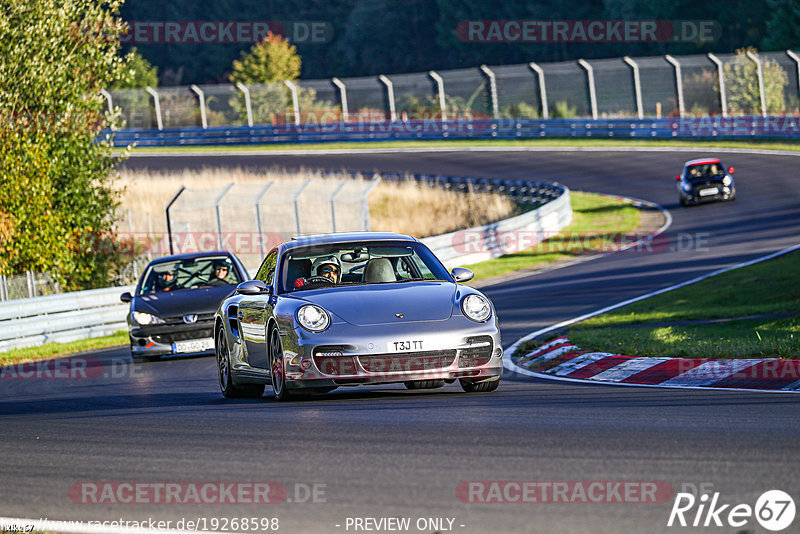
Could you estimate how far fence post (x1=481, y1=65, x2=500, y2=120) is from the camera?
57969 millimetres

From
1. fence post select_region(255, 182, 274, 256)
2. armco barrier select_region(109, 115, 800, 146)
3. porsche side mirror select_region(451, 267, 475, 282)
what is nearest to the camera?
porsche side mirror select_region(451, 267, 475, 282)

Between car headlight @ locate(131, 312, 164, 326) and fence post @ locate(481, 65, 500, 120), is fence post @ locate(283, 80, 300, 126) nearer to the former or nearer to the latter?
fence post @ locate(481, 65, 500, 120)

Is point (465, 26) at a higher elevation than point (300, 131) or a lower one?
higher

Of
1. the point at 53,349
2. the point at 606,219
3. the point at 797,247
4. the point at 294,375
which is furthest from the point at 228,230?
the point at 294,375

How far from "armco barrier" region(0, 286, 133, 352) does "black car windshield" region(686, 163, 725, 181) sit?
19089mm

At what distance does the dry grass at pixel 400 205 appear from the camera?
1539 inches

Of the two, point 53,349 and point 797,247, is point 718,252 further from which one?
point 53,349

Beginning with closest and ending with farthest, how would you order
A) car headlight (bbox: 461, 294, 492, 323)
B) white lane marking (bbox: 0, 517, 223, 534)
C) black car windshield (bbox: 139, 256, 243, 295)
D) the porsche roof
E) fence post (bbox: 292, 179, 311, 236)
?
white lane marking (bbox: 0, 517, 223, 534) → car headlight (bbox: 461, 294, 492, 323) → the porsche roof → black car windshield (bbox: 139, 256, 243, 295) → fence post (bbox: 292, 179, 311, 236)

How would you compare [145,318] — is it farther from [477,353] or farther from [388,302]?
[477,353]

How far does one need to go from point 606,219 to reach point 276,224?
959 centimetres

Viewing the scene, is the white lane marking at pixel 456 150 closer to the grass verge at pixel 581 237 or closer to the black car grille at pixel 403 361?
the grass verge at pixel 581 237

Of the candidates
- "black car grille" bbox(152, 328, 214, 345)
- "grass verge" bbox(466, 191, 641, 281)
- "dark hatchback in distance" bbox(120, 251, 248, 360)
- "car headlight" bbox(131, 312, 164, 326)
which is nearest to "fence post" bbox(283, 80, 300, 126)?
"grass verge" bbox(466, 191, 641, 281)

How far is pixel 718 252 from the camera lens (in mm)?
25484

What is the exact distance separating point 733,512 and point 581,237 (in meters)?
26.8
